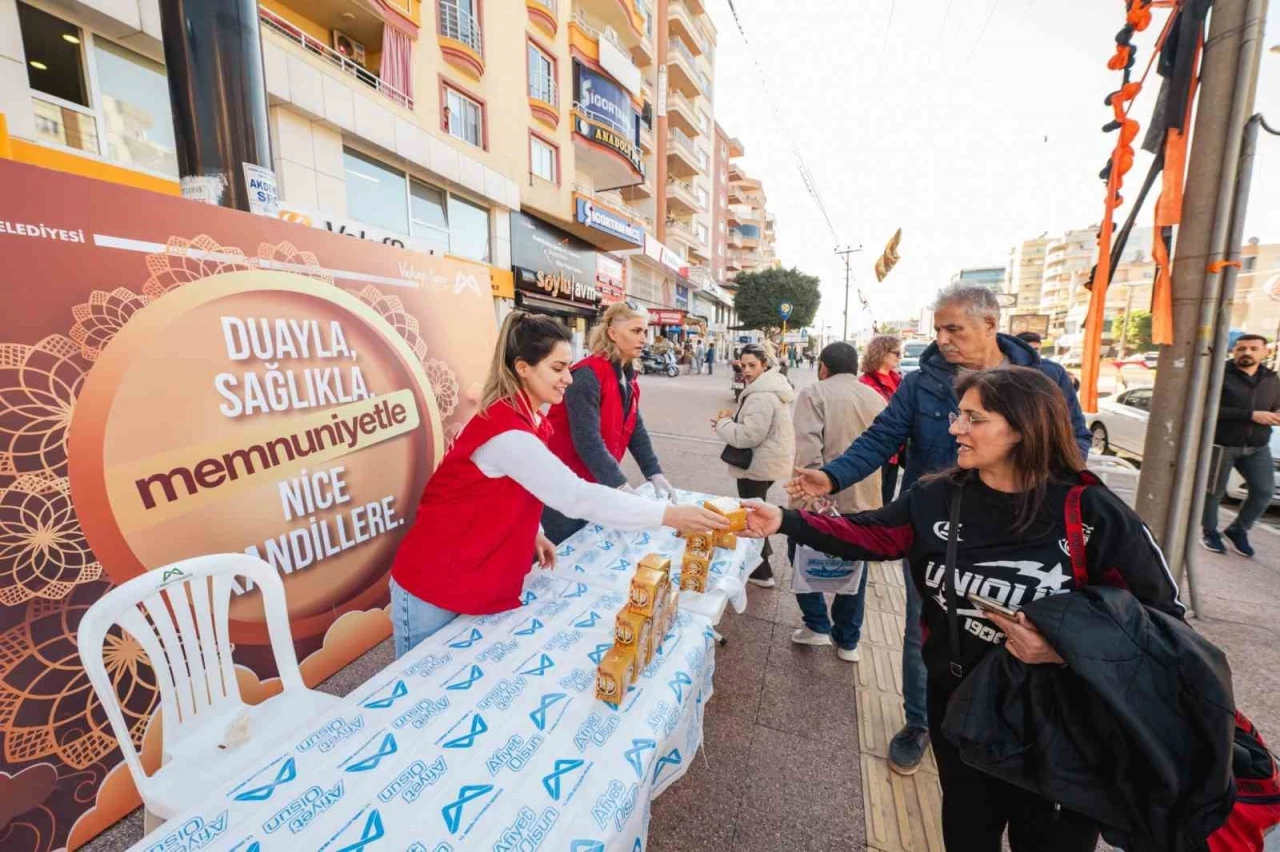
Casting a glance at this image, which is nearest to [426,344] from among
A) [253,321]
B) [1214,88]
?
[253,321]

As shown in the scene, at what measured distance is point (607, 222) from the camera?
16844mm

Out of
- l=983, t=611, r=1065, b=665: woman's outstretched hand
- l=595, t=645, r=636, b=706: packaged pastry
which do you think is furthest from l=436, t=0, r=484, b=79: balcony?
l=983, t=611, r=1065, b=665: woman's outstretched hand

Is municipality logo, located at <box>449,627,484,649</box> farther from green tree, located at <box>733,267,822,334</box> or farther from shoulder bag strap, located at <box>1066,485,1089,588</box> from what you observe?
green tree, located at <box>733,267,822,334</box>

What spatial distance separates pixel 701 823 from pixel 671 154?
30667 mm

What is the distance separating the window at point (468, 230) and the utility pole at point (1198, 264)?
38.7 feet

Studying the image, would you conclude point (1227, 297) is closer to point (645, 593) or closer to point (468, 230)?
point (645, 593)

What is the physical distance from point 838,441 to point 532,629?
7.69 feet

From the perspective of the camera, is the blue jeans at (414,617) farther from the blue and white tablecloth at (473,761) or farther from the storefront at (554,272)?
the storefront at (554,272)

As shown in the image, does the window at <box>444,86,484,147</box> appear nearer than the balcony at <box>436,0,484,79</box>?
No

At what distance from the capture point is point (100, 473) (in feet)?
6.23

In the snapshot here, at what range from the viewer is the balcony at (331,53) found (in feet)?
25.1

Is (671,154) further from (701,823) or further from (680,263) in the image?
(701,823)

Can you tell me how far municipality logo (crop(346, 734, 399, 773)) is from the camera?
4.02 ft

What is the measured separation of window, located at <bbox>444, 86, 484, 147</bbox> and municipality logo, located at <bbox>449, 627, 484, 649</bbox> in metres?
12.3
